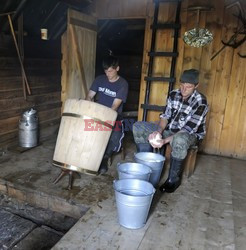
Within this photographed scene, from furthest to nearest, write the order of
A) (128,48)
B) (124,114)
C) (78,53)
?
(128,48)
(78,53)
(124,114)

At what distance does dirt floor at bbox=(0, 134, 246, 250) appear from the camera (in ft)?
6.08

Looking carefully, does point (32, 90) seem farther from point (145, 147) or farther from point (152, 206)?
point (152, 206)

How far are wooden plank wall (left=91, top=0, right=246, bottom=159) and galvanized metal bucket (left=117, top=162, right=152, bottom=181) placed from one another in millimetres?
1828

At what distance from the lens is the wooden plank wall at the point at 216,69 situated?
11.5 ft

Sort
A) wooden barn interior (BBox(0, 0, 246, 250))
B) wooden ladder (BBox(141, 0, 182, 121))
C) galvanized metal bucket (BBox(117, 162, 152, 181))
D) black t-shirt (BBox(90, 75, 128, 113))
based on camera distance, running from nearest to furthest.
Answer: wooden barn interior (BBox(0, 0, 246, 250)) → galvanized metal bucket (BBox(117, 162, 152, 181)) → black t-shirt (BBox(90, 75, 128, 113)) → wooden ladder (BBox(141, 0, 182, 121))

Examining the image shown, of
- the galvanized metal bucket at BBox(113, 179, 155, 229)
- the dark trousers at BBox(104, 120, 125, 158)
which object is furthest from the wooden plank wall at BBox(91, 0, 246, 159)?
the galvanized metal bucket at BBox(113, 179, 155, 229)

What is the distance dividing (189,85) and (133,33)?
392cm

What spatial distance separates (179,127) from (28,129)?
2.00 m

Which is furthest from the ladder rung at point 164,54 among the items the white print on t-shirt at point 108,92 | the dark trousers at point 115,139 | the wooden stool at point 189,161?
the wooden stool at point 189,161

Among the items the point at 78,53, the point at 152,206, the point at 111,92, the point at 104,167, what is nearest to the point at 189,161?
the point at 152,206

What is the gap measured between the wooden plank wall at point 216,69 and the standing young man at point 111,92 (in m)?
0.90

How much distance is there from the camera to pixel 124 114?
3553 mm

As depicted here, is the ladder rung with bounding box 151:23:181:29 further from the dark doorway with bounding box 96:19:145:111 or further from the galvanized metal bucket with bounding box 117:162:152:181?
the galvanized metal bucket with bounding box 117:162:152:181

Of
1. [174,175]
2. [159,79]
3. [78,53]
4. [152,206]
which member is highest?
[78,53]
